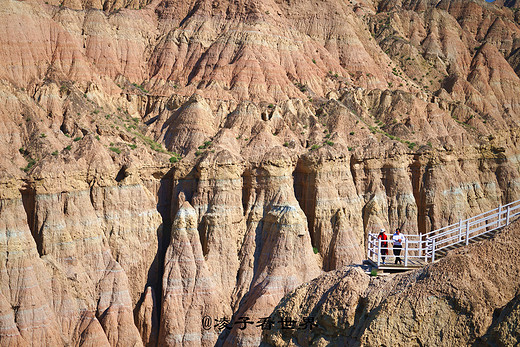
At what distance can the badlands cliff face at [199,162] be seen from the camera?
1580 inches

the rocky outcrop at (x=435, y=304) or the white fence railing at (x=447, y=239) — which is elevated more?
the white fence railing at (x=447, y=239)

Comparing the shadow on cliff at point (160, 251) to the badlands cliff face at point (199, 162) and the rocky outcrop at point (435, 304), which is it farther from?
the rocky outcrop at point (435, 304)

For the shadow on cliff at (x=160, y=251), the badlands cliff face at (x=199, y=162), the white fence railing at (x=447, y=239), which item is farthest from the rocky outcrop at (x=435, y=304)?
the shadow on cliff at (x=160, y=251)

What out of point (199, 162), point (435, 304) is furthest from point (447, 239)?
point (199, 162)

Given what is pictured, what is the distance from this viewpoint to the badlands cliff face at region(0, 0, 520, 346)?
1580 inches

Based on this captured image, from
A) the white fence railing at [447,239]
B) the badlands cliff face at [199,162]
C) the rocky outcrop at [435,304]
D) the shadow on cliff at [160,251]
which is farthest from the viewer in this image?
the shadow on cliff at [160,251]

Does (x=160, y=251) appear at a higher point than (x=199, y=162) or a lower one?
lower

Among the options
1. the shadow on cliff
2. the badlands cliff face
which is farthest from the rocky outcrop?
the shadow on cliff

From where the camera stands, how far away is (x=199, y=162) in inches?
1807

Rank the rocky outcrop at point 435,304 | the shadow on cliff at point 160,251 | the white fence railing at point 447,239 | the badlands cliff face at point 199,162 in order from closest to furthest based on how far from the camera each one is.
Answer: the rocky outcrop at point 435,304
the white fence railing at point 447,239
the badlands cliff face at point 199,162
the shadow on cliff at point 160,251

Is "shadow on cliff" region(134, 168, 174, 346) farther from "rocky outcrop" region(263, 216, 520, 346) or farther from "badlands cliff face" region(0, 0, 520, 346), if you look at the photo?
"rocky outcrop" region(263, 216, 520, 346)

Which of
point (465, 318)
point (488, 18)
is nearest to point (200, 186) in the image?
point (465, 318)

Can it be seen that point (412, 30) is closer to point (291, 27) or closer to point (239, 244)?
point (291, 27)

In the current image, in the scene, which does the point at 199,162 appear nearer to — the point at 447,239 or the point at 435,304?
the point at 447,239
